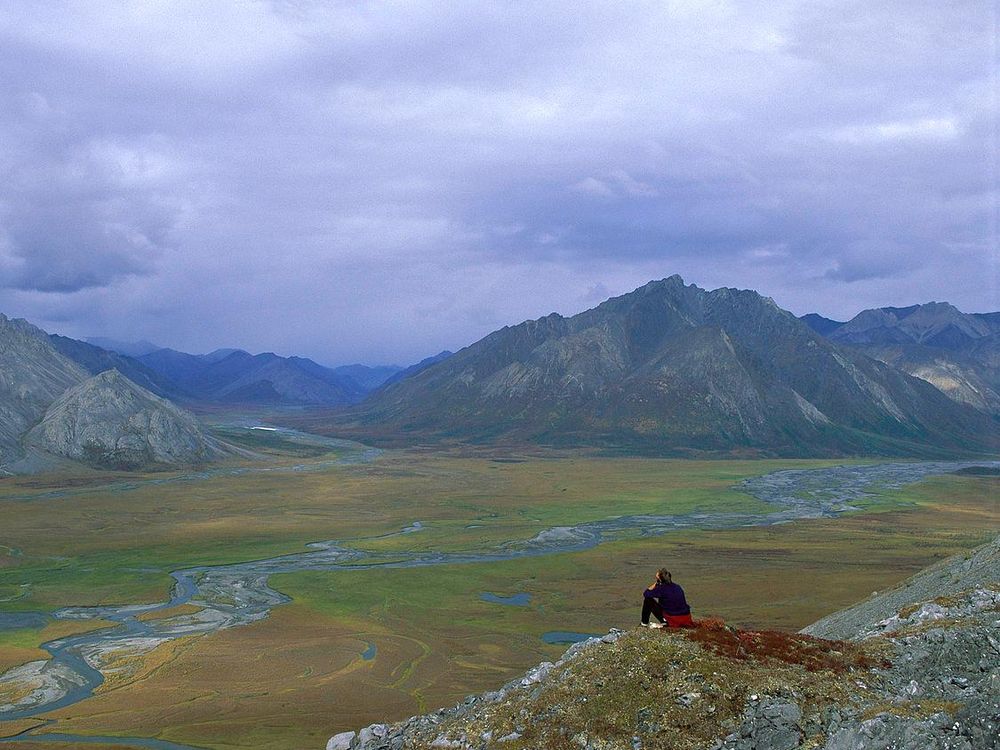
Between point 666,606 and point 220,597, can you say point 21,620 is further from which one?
point 666,606

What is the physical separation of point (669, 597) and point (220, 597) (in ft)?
218

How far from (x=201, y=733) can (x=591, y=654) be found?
30.3 meters

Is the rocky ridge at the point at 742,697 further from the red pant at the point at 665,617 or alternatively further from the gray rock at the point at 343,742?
the red pant at the point at 665,617

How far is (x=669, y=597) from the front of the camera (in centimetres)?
2680

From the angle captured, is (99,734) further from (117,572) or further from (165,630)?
(117,572)

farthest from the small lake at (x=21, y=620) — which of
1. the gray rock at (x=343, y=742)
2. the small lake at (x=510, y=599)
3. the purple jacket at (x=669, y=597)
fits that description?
the purple jacket at (x=669, y=597)

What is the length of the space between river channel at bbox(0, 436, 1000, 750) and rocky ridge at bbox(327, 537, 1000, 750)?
27.9 metres

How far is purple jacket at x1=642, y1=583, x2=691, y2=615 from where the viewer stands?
1051 inches

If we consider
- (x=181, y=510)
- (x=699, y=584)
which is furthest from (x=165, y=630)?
(x=181, y=510)

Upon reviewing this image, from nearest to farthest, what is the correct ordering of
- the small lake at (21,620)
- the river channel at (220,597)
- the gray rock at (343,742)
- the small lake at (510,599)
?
the gray rock at (343,742)
the river channel at (220,597)
the small lake at (21,620)
the small lake at (510,599)

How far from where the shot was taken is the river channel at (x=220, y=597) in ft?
175

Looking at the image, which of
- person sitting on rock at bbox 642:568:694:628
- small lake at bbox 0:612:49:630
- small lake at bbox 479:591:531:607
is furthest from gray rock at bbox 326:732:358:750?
small lake at bbox 0:612:49:630

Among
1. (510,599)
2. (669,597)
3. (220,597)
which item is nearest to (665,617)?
(669,597)

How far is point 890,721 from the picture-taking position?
19.9 meters
